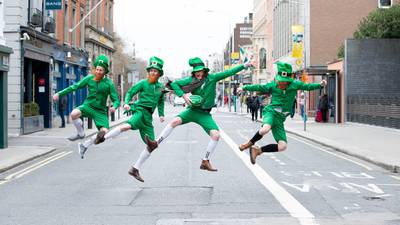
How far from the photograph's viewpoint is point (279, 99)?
11883 millimetres

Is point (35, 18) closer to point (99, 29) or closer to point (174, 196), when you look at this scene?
point (174, 196)

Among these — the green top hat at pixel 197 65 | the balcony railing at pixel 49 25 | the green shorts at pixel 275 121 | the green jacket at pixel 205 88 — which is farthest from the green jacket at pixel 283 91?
the balcony railing at pixel 49 25

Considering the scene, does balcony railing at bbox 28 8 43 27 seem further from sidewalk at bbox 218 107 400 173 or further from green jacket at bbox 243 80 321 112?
green jacket at bbox 243 80 321 112

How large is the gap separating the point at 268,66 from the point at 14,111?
5904 centimetres

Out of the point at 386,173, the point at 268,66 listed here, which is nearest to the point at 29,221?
the point at 386,173

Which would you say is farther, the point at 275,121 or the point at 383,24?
the point at 383,24

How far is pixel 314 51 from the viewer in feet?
184

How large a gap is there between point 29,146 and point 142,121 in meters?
11.8

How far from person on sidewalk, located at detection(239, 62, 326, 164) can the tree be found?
117ft

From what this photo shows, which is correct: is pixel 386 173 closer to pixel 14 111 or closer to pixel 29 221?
pixel 29 221

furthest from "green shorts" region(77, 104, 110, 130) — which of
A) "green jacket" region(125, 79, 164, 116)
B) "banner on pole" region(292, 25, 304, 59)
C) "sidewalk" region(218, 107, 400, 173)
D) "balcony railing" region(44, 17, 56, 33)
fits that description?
"banner on pole" region(292, 25, 304, 59)

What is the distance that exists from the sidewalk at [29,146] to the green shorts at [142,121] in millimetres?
5324

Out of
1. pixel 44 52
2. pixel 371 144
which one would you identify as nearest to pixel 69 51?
pixel 44 52

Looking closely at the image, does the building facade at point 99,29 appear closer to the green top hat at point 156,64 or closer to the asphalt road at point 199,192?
the asphalt road at point 199,192
